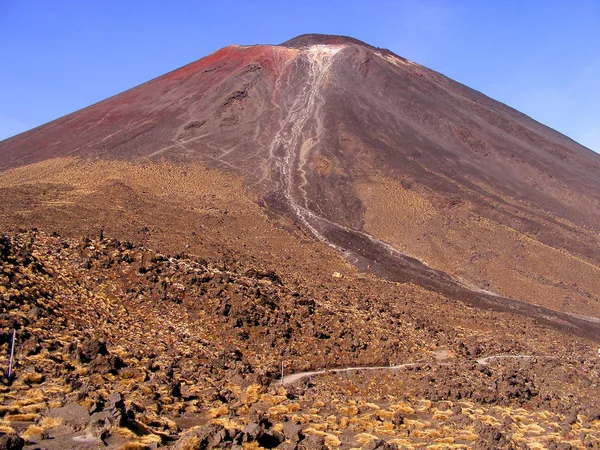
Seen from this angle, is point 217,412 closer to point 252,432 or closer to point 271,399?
point 271,399

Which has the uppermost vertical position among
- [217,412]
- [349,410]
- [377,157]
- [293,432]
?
[377,157]

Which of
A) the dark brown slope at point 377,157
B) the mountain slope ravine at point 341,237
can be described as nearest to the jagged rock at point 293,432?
the mountain slope ravine at point 341,237

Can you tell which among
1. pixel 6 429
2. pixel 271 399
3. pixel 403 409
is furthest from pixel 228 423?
pixel 403 409

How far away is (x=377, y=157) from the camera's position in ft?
146

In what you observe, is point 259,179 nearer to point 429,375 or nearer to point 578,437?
point 429,375

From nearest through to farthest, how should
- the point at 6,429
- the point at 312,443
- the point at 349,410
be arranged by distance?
the point at 6,429, the point at 312,443, the point at 349,410

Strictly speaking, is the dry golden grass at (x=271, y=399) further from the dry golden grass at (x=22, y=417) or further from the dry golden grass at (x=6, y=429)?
the dry golden grass at (x=6, y=429)

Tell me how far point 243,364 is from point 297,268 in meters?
11.6

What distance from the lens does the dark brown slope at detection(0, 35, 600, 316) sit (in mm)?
33188

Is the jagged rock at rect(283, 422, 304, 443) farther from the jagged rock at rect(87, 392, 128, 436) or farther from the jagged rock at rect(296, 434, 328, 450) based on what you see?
the jagged rock at rect(87, 392, 128, 436)

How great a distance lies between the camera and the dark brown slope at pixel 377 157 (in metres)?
33.2

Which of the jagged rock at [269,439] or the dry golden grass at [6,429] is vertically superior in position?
the jagged rock at [269,439]

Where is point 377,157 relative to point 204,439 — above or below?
above

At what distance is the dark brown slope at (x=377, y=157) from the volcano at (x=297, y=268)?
0.23 m
